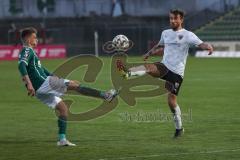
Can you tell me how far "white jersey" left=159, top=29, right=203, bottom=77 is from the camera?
47.4ft

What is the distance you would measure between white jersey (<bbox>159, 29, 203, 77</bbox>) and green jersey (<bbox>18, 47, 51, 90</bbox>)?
7.92 feet

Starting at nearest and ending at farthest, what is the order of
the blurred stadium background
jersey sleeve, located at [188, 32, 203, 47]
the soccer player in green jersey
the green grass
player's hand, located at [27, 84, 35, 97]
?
the green grass
player's hand, located at [27, 84, 35, 97]
the blurred stadium background
the soccer player in green jersey
jersey sleeve, located at [188, 32, 203, 47]

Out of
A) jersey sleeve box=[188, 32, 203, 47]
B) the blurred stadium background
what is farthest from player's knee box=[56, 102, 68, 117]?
jersey sleeve box=[188, 32, 203, 47]

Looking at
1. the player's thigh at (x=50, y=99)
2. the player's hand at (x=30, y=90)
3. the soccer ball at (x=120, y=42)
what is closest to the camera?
the player's hand at (x=30, y=90)

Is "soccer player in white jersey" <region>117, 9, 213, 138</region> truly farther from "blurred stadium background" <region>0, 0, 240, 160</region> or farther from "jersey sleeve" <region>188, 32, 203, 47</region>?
"blurred stadium background" <region>0, 0, 240, 160</region>

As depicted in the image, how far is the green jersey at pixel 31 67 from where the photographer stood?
13148 mm

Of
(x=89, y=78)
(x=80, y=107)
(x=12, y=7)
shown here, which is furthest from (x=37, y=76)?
(x=12, y=7)

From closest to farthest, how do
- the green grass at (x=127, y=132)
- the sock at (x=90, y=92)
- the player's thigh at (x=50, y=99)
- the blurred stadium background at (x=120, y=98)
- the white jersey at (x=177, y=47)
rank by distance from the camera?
the green grass at (x=127, y=132) < the blurred stadium background at (x=120, y=98) < the player's thigh at (x=50, y=99) < the sock at (x=90, y=92) < the white jersey at (x=177, y=47)

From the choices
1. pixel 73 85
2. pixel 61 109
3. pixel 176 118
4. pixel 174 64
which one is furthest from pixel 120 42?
pixel 61 109

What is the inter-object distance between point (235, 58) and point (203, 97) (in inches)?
953

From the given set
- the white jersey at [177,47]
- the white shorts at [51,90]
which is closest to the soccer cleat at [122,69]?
the white jersey at [177,47]

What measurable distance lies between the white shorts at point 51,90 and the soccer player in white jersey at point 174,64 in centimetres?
152

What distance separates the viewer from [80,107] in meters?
20.6

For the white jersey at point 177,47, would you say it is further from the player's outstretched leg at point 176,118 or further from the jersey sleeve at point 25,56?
the jersey sleeve at point 25,56
